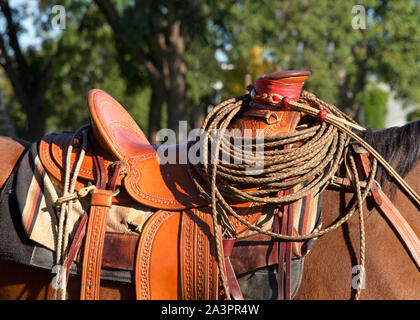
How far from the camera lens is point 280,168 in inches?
69.7

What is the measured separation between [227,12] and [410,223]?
35.8ft

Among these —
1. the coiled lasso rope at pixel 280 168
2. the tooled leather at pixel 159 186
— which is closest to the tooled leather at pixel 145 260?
the tooled leather at pixel 159 186

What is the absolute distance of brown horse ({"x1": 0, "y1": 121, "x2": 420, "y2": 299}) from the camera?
1.73 m

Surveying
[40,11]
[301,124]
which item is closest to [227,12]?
[40,11]

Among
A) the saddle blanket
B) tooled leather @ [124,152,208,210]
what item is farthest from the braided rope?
tooled leather @ [124,152,208,210]

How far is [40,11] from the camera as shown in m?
11.7

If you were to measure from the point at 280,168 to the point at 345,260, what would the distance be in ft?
1.55

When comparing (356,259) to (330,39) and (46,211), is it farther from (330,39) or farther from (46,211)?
(330,39)

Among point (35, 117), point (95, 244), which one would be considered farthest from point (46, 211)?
point (35, 117)

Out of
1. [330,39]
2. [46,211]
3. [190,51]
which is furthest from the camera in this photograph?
[330,39]

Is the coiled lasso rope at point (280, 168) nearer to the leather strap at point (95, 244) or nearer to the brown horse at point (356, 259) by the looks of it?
the brown horse at point (356, 259)

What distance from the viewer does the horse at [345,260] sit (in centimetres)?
173

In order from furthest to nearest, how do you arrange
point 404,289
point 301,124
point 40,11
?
point 40,11 → point 301,124 → point 404,289
